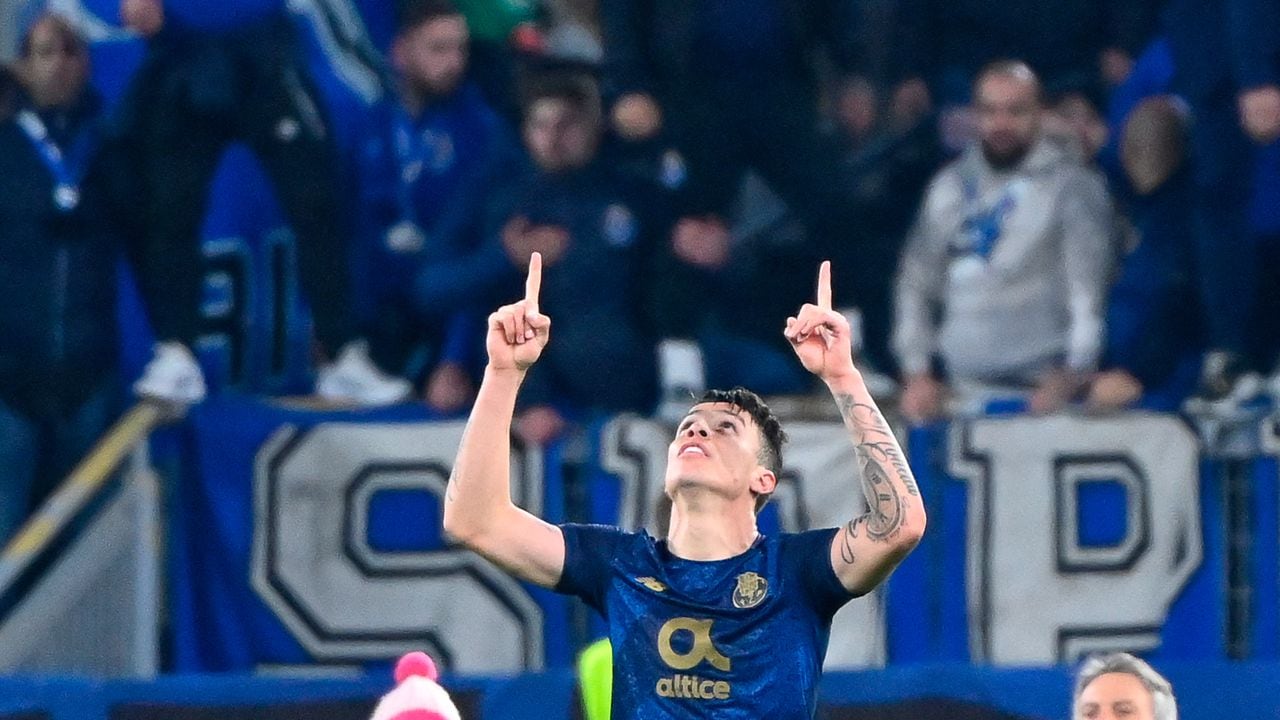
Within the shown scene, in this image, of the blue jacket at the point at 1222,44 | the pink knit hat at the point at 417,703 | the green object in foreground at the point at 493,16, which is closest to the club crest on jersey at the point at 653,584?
the pink knit hat at the point at 417,703

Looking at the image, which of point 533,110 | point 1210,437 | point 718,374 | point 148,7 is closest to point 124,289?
point 148,7

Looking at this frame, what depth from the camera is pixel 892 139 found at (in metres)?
7.61

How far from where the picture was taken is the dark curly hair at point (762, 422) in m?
4.45

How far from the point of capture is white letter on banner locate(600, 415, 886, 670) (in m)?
7.08

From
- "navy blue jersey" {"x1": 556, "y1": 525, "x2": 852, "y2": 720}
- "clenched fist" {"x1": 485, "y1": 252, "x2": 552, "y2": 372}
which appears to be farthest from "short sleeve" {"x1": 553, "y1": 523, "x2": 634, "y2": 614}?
"clenched fist" {"x1": 485, "y1": 252, "x2": 552, "y2": 372}

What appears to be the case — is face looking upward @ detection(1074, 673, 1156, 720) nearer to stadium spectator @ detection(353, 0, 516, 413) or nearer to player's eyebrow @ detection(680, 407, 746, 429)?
player's eyebrow @ detection(680, 407, 746, 429)

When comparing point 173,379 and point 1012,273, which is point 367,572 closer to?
point 173,379

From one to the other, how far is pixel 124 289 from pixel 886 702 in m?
3.11

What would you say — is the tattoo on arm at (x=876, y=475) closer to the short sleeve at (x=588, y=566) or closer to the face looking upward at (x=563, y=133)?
the short sleeve at (x=588, y=566)

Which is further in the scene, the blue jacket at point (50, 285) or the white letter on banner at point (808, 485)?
the blue jacket at point (50, 285)

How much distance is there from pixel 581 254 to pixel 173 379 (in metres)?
1.41

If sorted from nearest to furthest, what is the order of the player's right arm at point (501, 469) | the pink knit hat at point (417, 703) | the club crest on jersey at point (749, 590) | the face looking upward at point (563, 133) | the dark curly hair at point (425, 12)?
1. the pink knit hat at point (417, 703)
2. the player's right arm at point (501, 469)
3. the club crest on jersey at point (749, 590)
4. the face looking upward at point (563, 133)
5. the dark curly hair at point (425, 12)

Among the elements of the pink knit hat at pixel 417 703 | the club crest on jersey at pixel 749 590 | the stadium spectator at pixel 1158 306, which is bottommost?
the pink knit hat at pixel 417 703

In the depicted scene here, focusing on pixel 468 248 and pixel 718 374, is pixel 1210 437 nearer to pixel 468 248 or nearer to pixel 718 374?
pixel 718 374
